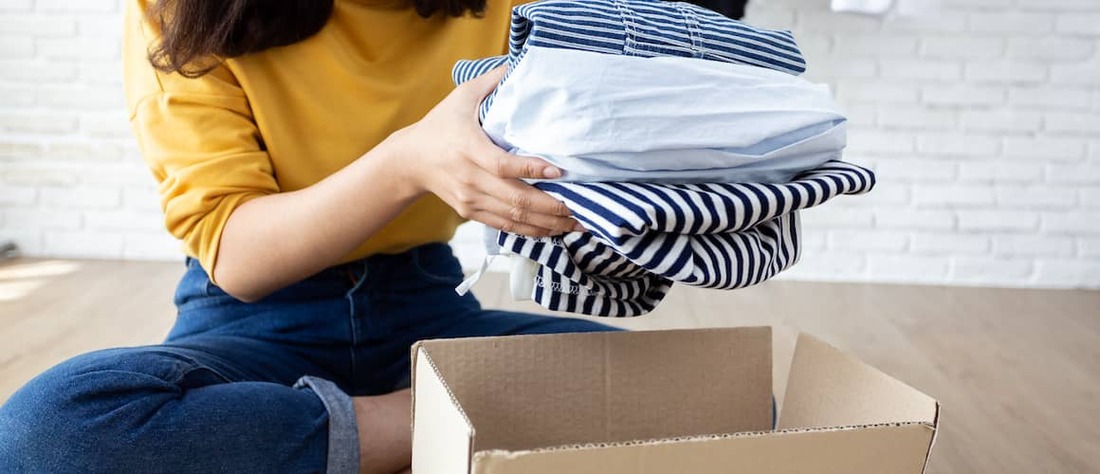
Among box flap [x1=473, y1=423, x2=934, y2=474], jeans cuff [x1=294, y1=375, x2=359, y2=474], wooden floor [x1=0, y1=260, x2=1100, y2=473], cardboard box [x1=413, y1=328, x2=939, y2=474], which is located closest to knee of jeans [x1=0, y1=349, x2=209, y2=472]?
jeans cuff [x1=294, y1=375, x2=359, y2=474]

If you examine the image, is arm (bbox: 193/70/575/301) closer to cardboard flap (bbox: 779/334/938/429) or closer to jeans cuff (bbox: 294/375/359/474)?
jeans cuff (bbox: 294/375/359/474)

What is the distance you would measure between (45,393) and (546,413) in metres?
0.38

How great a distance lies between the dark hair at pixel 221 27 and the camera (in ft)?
2.80

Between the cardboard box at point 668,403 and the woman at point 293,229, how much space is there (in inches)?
4.3

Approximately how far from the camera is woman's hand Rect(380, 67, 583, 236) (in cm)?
62

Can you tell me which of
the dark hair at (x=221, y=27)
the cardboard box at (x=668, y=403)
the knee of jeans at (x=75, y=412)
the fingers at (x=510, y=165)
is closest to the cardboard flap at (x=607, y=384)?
the cardboard box at (x=668, y=403)

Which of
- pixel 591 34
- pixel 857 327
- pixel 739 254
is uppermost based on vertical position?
pixel 591 34

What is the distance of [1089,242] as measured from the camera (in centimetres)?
235

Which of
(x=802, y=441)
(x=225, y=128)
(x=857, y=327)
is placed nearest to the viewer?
(x=802, y=441)

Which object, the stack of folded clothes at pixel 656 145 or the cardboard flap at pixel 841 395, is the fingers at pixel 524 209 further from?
the cardboard flap at pixel 841 395

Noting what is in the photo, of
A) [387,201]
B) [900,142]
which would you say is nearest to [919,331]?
[900,142]

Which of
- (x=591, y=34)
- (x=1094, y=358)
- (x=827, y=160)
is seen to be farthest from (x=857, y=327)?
(x=591, y=34)

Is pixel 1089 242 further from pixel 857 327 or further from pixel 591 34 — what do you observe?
pixel 591 34

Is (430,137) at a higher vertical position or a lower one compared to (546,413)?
higher
